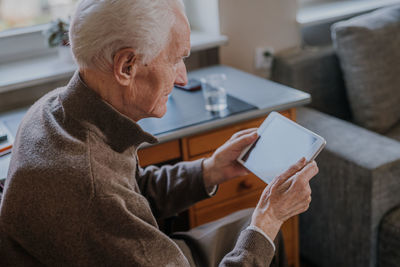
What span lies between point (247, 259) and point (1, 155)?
0.69 meters

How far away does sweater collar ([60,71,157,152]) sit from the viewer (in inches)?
36.0

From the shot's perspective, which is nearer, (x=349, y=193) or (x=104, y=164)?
(x=104, y=164)

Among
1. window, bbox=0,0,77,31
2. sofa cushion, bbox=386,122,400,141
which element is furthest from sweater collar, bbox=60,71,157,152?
sofa cushion, bbox=386,122,400,141

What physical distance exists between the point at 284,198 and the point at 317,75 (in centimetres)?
108

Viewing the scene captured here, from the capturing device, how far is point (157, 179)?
4.22ft

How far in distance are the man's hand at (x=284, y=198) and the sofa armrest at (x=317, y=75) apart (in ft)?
3.19

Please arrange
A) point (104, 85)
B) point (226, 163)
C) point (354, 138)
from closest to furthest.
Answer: point (104, 85)
point (226, 163)
point (354, 138)

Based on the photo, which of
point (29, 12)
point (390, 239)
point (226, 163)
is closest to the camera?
point (226, 163)

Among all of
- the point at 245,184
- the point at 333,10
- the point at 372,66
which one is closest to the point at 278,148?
the point at 245,184

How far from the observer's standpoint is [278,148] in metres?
1.16

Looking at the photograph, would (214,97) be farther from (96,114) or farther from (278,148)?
(96,114)

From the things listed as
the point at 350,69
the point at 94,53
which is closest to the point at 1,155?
the point at 94,53

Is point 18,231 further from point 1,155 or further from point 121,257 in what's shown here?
point 1,155

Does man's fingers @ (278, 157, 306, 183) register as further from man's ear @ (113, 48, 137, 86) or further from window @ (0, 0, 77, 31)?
window @ (0, 0, 77, 31)
